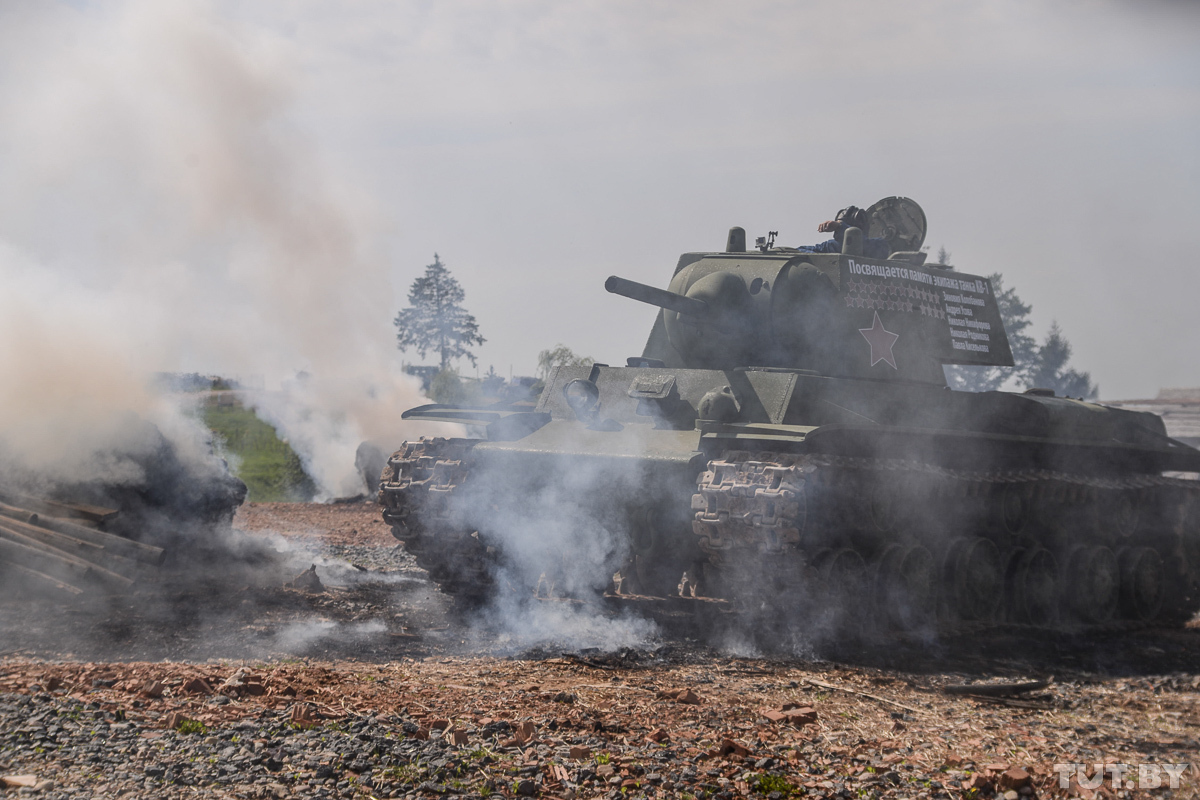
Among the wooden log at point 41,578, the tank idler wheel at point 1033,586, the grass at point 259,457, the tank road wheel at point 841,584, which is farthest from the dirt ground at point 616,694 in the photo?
the grass at point 259,457

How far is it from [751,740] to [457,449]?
559 cm

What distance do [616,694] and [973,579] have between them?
17.4 ft

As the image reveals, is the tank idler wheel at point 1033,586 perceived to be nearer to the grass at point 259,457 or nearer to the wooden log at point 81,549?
the wooden log at point 81,549

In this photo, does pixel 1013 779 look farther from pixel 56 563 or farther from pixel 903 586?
pixel 56 563

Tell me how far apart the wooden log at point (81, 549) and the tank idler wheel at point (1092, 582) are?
32.5 ft

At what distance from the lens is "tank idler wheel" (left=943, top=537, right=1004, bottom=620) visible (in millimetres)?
10727

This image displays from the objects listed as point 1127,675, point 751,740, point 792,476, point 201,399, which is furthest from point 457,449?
point 201,399

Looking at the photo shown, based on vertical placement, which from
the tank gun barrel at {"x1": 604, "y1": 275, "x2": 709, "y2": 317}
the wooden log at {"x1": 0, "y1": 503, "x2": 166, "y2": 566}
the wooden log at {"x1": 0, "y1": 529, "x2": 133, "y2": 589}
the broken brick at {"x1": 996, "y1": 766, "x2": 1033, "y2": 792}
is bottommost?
the broken brick at {"x1": 996, "y1": 766, "x2": 1033, "y2": 792}

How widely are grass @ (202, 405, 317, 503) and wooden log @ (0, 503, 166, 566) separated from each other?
12.8m

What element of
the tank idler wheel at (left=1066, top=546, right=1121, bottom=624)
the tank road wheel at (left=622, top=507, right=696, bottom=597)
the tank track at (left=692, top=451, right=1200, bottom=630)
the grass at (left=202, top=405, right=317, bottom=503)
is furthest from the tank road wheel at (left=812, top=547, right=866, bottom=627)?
the grass at (left=202, top=405, right=317, bottom=503)

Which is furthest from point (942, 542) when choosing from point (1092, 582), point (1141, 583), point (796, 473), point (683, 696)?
point (683, 696)

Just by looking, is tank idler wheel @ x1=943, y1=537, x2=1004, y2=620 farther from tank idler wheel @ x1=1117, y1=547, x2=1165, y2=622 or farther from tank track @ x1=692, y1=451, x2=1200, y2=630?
tank idler wheel @ x1=1117, y1=547, x2=1165, y2=622

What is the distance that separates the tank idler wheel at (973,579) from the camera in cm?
1073

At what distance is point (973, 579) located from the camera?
10930mm
